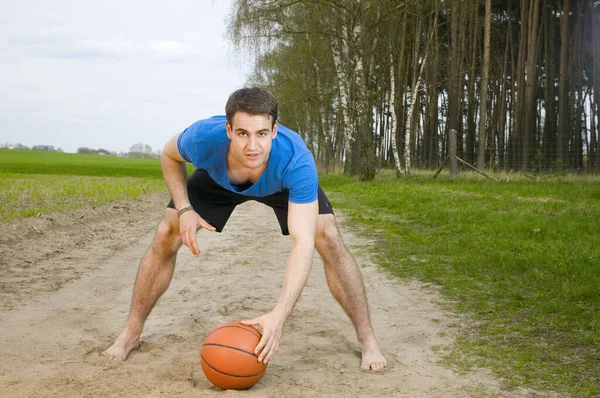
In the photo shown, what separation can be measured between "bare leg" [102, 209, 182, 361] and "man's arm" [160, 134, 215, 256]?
224mm

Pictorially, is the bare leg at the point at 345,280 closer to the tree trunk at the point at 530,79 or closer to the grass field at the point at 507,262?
the grass field at the point at 507,262

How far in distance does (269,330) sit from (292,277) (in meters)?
0.33

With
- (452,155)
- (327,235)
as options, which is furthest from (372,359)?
(452,155)

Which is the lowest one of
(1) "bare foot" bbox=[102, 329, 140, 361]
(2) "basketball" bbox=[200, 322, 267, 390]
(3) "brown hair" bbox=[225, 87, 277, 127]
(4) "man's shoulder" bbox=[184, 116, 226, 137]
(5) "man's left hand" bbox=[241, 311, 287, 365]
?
(1) "bare foot" bbox=[102, 329, 140, 361]

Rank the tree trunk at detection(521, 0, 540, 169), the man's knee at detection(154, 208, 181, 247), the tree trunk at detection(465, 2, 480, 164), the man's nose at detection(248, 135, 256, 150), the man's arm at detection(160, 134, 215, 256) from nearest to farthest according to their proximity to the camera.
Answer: the man's nose at detection(248, 135, 256, 150) → the man's arm at detection(160, 134, 215, 256) → the man's knee at detection(154, 208, 181, 247) → the tree trunk at detection(521, 0, 540, 169) → the tree trunk at detection(465, 2, 480, 164)

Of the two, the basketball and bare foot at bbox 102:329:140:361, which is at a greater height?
the basketball

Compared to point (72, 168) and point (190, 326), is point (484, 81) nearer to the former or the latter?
point (190, 326)

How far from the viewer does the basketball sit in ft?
11.8

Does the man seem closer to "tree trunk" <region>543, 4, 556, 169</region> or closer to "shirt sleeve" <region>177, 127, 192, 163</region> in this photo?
"shirt sleeve" <region>177, 127, 192, 163</region>

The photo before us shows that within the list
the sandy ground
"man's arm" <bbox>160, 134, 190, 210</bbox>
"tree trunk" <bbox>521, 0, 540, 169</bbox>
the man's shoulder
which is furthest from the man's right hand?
"tree trunk" <bbox>521, 0, 540, 169</bbox>

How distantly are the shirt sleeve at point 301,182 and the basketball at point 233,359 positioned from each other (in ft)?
2.62

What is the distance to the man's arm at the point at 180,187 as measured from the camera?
162 inches

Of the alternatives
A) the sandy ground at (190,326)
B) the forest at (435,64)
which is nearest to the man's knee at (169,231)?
the sandy ground at (190,326)

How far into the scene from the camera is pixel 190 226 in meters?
4.11
